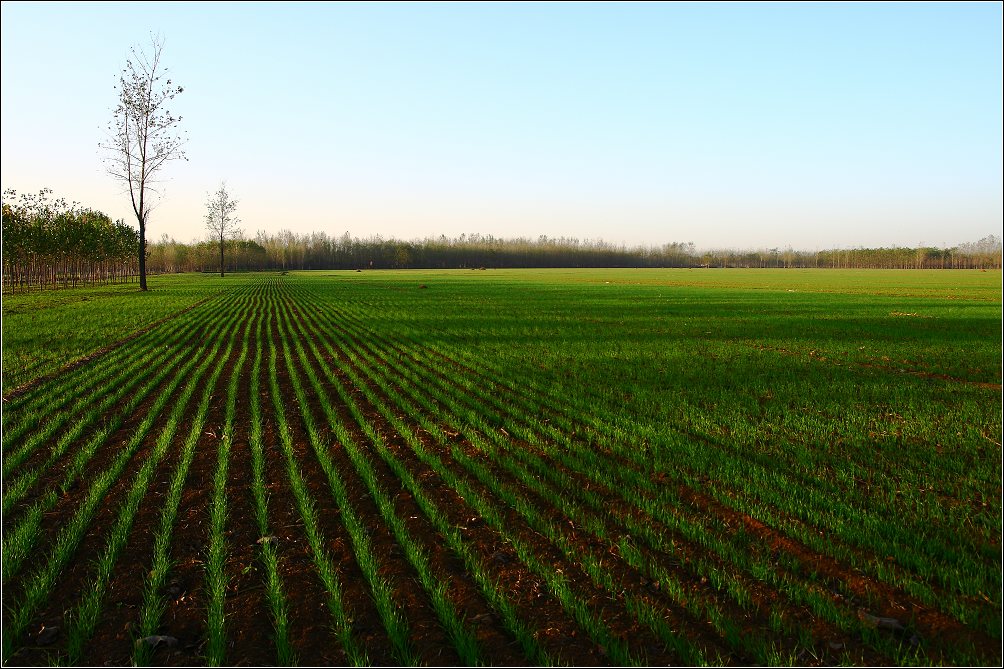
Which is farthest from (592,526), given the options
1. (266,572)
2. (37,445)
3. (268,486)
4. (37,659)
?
(37,445)

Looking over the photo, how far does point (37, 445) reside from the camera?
20.9 ft

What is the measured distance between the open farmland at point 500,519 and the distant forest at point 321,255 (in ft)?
118

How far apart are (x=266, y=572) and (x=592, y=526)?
2.33 meters

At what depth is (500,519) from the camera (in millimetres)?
4656

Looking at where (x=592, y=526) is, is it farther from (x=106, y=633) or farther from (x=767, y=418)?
(x=767, y=418)

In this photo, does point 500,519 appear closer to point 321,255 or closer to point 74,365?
point 74,365

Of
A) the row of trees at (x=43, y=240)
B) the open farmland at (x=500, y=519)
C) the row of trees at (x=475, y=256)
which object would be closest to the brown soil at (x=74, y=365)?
the open farmland at (x=500, y=519)

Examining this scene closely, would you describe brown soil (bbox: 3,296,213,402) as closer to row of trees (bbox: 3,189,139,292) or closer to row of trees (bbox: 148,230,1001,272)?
row of trees (bbox: 3,189,139,292)

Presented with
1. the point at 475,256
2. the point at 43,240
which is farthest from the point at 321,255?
the point at 43,240

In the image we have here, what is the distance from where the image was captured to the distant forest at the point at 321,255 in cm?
3884

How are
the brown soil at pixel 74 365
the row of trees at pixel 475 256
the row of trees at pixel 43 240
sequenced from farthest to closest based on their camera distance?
1. the row of trees at pixel 475 256
2. the row of trees at pixel 43 240
3. the brown soil at pixel 74 365

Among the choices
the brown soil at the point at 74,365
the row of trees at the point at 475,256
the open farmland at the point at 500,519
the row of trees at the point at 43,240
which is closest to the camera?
the open farmland at the point at 500,519

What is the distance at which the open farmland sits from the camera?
3268 millimetres

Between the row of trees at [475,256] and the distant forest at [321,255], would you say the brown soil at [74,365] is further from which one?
the row of trees at [475,256]
